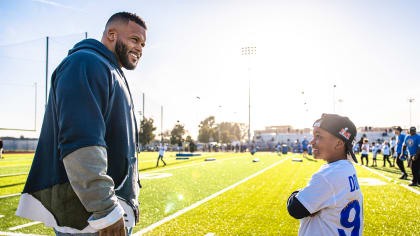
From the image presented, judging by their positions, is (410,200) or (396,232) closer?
(396,232)

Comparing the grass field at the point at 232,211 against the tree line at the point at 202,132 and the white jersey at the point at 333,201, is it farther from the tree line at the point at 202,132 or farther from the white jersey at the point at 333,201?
the tree line at the point at 202,132

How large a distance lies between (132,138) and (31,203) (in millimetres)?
768

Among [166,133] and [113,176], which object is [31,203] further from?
[166,133]

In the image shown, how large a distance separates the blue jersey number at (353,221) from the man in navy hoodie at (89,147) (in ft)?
5.64

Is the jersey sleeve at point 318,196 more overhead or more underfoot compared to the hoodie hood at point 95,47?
more underfoot

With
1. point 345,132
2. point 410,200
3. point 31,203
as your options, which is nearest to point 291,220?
point 345,132

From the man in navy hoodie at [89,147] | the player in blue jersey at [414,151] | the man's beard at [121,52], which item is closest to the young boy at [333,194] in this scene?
the man in navy hoodie at [89,147]

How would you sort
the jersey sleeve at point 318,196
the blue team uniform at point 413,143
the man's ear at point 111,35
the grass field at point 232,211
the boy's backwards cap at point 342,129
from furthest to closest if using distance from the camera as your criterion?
1. the blue team uniform at point 413,143
2. the grass field at point 232,211
3. the boy's backwards cap at point 342,129
4. the jersey sleeve at point 318,196
5. the man's ear at point 111,35

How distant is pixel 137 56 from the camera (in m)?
2.20

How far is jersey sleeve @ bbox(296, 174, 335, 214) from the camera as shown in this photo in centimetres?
224

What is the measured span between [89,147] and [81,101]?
0.26 metres

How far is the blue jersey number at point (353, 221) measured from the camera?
2.33m

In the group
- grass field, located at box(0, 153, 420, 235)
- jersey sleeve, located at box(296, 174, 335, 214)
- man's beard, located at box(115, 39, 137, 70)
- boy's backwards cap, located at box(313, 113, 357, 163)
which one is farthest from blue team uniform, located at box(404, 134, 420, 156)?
man's beard, located at box(115, 39, 137, 70)

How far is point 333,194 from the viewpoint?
2.26 metres
